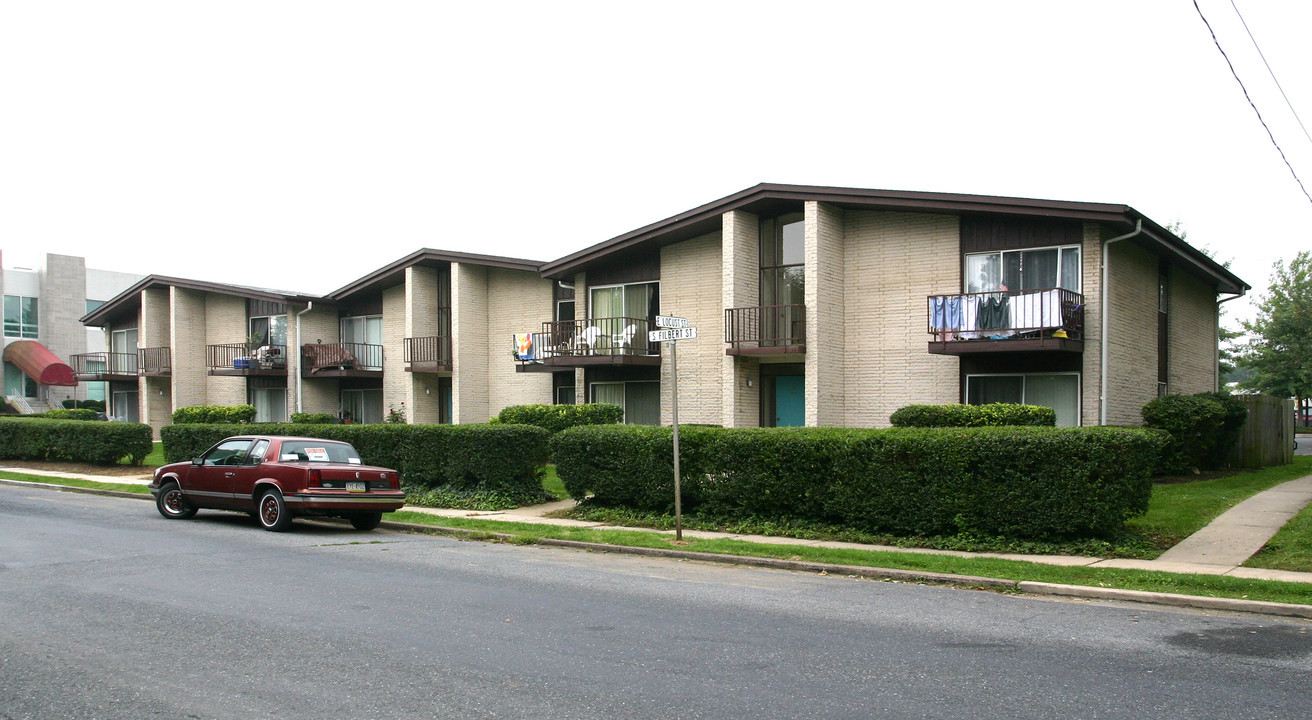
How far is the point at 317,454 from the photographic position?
1491 centimetres

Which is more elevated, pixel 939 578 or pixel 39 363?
pixel 39 363

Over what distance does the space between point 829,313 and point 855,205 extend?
7.99ft

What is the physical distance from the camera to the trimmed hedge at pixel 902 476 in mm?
11625

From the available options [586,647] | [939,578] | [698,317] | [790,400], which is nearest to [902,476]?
[939,578]

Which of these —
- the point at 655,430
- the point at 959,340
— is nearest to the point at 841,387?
the point at 959,340

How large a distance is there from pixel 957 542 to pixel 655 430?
5.15 metres

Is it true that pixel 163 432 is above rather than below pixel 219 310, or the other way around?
below

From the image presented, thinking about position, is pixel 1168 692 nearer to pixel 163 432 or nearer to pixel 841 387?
pixel 841 387

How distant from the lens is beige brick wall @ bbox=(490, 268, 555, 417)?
30078 mm

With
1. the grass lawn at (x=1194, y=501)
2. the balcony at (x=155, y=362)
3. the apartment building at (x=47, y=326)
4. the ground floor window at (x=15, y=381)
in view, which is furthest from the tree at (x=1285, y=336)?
the ground floor window at (x=15, y=381)

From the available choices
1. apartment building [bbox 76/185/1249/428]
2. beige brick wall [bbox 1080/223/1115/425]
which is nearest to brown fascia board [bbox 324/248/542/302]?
apartment building [bbox 76/185/1249/428]

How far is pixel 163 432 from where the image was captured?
80.7 ft

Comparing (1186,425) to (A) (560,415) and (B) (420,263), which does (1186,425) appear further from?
(B) (420,263)

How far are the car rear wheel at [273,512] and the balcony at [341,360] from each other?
18.7 metres
